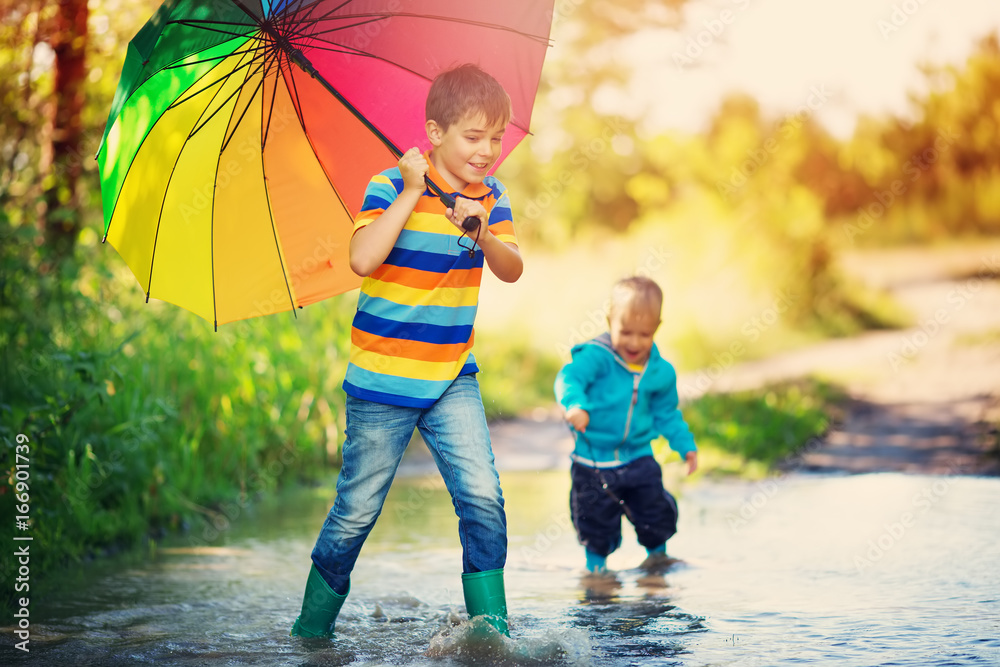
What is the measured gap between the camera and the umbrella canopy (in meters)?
3.55

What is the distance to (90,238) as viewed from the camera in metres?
6.77

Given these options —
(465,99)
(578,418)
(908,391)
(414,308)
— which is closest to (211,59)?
(465,99)

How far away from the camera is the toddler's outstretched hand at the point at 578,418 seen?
3.95 m

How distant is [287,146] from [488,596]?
1.64m

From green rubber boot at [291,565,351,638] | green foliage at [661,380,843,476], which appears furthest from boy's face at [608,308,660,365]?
green foliage at [661,380,843,476]

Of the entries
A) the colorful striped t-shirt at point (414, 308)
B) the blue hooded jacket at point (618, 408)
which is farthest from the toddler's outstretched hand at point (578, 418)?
the colorful striped t-shirt at point (414, 308)

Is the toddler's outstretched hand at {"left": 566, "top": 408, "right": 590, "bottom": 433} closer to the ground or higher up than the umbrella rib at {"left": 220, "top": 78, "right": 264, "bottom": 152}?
closer to the ground

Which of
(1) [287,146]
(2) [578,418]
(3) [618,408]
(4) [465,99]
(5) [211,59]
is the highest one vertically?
(5) [211,59]

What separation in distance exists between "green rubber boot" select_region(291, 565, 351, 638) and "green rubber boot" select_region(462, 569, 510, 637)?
0.42 metres

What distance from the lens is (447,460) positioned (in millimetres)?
3148

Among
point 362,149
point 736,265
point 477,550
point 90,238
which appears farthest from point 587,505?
point 736,265

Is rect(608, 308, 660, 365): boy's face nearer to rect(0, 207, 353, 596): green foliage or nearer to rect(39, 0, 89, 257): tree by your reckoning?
rect(0, 207, 353, 596): green foliage

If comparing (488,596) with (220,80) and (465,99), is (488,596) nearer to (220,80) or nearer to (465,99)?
(465,99)

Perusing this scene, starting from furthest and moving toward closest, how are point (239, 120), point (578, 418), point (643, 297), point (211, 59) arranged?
point (643, 297) < point (578, 418) < point (239, 120) < point (211, 59)
